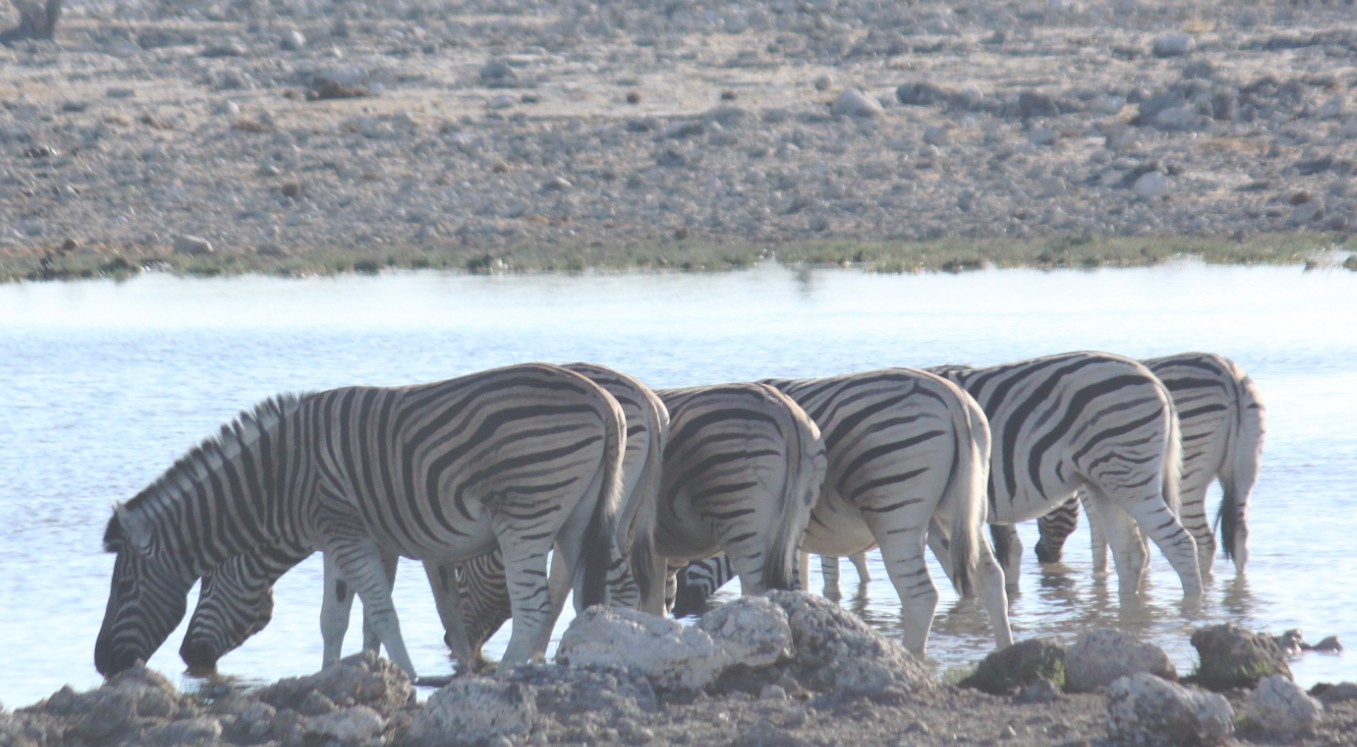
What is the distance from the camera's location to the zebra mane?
7.46 m

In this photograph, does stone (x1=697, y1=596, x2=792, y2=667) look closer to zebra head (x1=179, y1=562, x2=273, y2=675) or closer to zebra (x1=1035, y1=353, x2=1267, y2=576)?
zebra head (x1=179, y1=562, x2=273, y2=675)

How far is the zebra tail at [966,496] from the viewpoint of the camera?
732cm

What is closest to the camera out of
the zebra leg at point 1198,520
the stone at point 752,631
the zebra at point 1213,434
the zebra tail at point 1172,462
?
the stone at point 752,631

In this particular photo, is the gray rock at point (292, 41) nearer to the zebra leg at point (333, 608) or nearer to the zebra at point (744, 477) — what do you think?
the zebra leg at point (333, 608)

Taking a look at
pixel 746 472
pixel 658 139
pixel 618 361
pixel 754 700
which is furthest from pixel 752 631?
pixel 658 139

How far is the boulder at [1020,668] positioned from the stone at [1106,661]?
40mm

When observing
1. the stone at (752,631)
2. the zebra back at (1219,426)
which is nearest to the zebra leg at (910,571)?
the stone at (752,631)

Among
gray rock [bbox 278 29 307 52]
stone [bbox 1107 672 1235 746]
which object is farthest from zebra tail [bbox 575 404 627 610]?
gray rock [bbox 278 29 307 52]

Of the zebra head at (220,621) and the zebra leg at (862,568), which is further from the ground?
the zebra head at (220,621)

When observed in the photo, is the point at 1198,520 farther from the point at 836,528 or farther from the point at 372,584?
the point at 372,584

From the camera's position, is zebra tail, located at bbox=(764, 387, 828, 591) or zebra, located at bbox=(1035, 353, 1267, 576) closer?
zebra tail, located at bbox=(764, 387, 828, 591)

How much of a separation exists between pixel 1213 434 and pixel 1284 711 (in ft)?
13.1

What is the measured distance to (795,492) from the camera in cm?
716

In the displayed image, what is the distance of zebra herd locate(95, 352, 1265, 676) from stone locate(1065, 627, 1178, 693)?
3.71 feet
